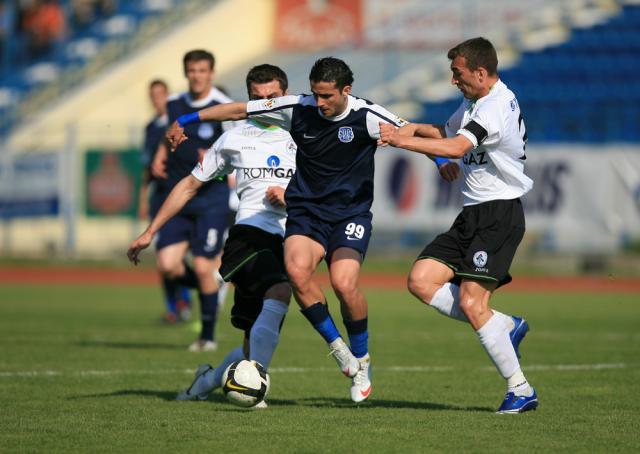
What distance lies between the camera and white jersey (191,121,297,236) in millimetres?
8062

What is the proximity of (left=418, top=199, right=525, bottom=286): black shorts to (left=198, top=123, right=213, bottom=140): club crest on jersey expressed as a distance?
452 cm

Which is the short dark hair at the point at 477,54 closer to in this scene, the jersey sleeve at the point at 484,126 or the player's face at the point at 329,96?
the jersey sleeve at the point at 484,126

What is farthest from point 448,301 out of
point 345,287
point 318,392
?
point 318,392

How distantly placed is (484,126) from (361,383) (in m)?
1.79

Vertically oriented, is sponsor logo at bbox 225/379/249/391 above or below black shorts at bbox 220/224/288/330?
below

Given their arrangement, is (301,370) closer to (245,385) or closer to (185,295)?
(245,385)

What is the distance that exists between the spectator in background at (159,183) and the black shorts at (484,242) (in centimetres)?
556

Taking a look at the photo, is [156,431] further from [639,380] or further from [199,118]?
[639,380]

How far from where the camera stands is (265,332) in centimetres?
765

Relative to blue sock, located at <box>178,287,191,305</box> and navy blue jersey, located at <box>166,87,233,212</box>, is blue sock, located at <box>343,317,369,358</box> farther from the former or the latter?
blue sock, located at <box>178,287,191,305</box>

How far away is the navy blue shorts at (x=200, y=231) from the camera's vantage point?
447 inches

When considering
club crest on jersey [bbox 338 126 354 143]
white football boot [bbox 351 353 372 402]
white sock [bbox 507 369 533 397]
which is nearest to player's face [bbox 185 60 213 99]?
club crest on jersey [bbox 338 126 354 143]

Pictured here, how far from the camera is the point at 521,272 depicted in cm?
2280

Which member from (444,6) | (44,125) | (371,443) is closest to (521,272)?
(444,6)
